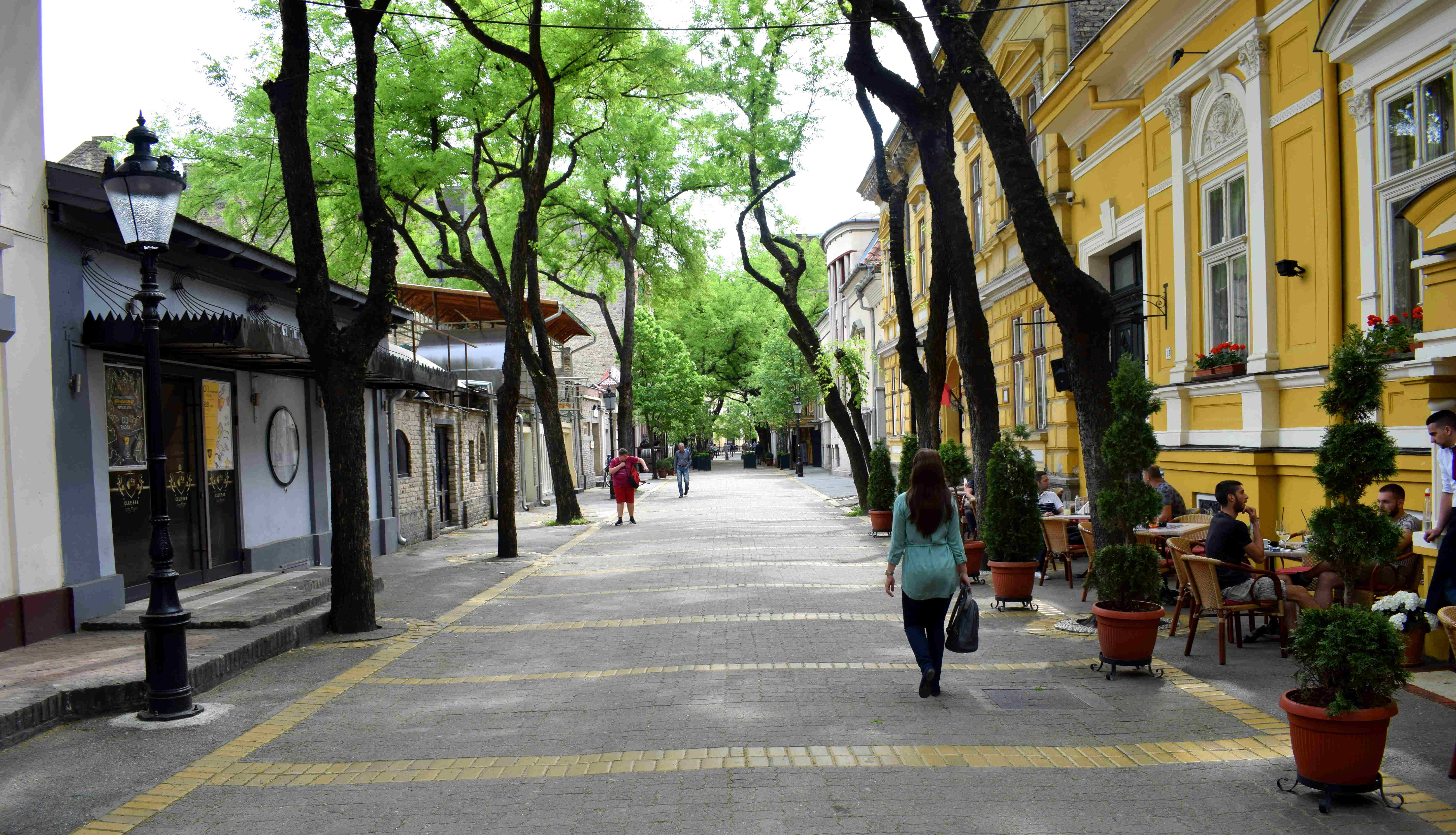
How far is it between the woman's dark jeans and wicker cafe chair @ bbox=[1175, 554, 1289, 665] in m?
2.13

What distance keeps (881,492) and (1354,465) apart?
1307 centimetres

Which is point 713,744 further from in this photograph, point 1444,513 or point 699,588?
point 699,588

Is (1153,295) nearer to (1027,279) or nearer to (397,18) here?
(1027,279)

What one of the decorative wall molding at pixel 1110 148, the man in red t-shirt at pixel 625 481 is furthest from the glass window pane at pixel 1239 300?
the man in red t-shirt at pixel 625 481

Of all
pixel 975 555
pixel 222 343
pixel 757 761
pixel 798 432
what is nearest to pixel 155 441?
pixel 222 343

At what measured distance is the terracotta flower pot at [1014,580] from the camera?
9859mm

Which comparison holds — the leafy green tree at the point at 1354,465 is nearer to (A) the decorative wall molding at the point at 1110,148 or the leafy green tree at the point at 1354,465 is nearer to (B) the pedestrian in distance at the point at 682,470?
(A) the decorative wall molding at the point at 1110,148

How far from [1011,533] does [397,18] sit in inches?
514

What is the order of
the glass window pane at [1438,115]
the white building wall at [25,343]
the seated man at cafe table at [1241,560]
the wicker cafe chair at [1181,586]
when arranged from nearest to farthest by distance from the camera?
the glass window pane at [1438,115] → the seated man at cafe table at [1241,560] → the wicker cafe chair at [1181,586] → the white building wall at [25,343]

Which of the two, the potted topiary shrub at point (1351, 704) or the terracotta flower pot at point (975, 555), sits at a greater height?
the potted topiary shrub at point (1351, 704)

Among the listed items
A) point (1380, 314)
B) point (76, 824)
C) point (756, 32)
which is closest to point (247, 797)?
point (76, 824)

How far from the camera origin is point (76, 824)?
4.72m

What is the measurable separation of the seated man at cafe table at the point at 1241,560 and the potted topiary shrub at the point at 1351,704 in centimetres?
309

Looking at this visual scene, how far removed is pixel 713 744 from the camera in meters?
5.58
